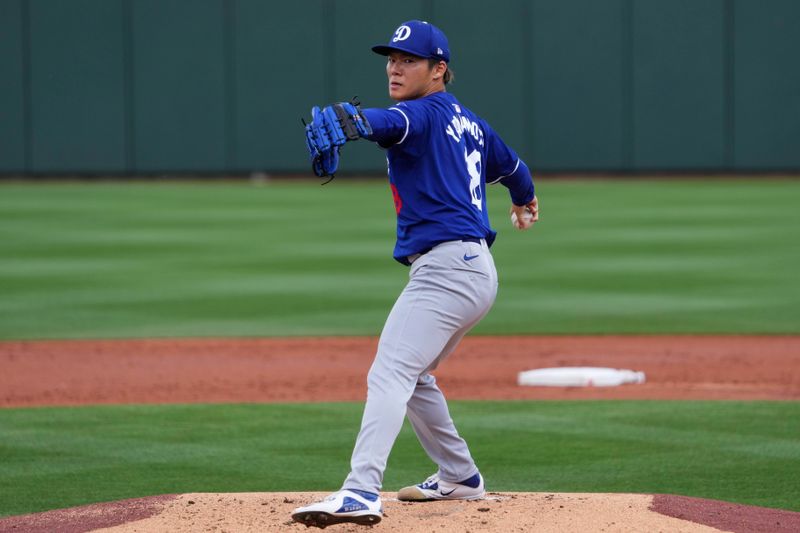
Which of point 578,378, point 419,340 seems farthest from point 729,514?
point 578,378

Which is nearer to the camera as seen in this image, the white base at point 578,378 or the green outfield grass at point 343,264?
the white base at point 578,378

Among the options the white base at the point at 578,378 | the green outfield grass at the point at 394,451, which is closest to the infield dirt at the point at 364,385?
the white base at the point at 578,378

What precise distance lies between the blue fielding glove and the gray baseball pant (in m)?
0.57

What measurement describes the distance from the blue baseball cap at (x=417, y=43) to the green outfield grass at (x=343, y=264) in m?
7.22

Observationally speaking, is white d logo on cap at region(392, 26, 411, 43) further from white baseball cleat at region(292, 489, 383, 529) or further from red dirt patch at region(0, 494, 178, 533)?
red dirt patch at region(0, 494, 178, 533)

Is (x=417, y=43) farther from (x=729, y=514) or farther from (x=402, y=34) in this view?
(x=729, y=514)

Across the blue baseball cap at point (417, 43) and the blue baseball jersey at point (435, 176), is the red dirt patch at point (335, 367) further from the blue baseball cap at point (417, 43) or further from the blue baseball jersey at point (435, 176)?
the blue baseball cap at point (417, 43)

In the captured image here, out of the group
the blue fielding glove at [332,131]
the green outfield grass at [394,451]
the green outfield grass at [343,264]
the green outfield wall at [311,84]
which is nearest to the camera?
the blue fielding glove at [332,131]

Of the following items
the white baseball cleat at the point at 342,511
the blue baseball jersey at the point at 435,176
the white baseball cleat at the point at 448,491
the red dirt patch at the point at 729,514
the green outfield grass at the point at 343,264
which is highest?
the blue baseball jersey at the point at 435,176

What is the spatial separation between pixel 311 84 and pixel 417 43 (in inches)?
1009

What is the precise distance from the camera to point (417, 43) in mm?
4801

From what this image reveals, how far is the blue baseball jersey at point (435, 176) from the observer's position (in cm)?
477

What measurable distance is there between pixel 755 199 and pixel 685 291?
10.8m

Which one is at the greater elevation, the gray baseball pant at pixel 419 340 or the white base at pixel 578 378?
the gray baseball pant at pixel 419 340
